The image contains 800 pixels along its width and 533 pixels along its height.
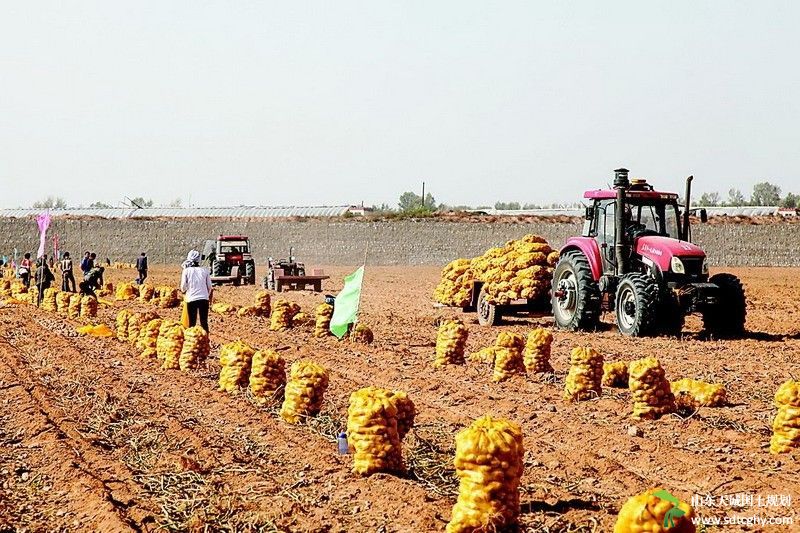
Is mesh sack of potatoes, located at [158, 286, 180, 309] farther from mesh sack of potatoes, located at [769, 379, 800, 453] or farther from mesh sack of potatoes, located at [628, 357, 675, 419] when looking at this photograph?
mesh sack of potatoes, located at [769, 379, 800, 453]

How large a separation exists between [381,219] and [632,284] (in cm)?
4559

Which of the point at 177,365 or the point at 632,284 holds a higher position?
the point at 632,284

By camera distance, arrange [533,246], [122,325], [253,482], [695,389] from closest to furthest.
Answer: [253,482], [695,389], [122,325], [533,246]

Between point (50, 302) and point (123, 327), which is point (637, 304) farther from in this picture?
point (50, 302)

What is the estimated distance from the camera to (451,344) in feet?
38.9

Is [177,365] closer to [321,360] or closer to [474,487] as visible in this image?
[321,360]

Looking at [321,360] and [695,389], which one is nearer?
[695,389]

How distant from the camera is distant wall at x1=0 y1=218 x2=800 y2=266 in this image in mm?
49062

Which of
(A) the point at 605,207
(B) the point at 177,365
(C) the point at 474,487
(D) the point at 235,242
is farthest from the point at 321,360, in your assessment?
(D) the point at 235,242

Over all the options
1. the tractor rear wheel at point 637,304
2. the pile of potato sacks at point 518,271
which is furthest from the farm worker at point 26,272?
the tractor rear wheel at point 637,304

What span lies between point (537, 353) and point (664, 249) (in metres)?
4.45

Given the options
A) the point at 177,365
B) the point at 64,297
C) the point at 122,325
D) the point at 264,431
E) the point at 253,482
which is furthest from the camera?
the point at 64,297

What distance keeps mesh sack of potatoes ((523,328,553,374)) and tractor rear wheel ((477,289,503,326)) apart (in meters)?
6.07

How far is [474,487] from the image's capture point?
205 inches
